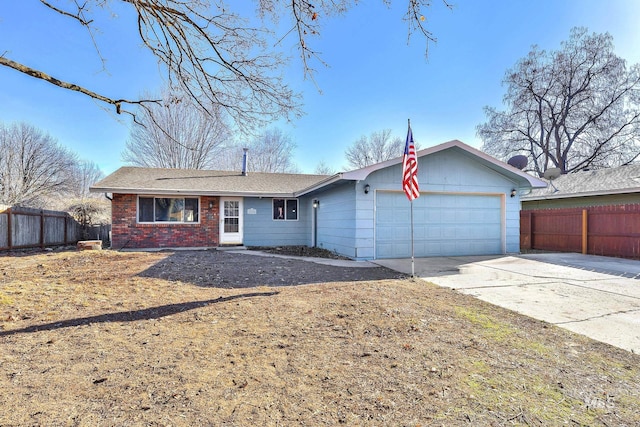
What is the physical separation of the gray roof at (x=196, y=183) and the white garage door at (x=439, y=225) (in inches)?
113

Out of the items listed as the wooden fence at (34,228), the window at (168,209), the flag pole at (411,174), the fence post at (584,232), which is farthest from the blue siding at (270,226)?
the fence post at (584,232)

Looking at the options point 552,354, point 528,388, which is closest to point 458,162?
point 552,354

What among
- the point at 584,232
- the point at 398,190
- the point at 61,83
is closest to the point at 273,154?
the point at 398,190

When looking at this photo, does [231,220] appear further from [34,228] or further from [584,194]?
[584,194]

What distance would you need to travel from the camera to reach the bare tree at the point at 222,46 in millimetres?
4633

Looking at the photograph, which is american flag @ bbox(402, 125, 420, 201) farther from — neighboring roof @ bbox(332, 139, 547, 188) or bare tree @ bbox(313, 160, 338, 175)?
bare tree @ bbox(313, 160, 338, 175)

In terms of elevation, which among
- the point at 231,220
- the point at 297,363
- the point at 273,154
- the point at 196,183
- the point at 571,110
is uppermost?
the point at 571,110

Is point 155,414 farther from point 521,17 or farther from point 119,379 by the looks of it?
point 521,17

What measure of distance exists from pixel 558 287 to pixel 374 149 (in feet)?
84.8

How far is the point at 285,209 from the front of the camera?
13633mm

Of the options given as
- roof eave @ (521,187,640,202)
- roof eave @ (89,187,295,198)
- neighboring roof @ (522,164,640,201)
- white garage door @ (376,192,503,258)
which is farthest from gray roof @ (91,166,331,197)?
neighboring roof @ (522,164,640,201)

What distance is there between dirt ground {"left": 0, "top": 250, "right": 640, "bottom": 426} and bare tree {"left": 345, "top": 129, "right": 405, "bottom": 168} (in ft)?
85.3

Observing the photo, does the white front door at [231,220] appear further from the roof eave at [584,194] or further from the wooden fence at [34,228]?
the roof eave at [584,194]

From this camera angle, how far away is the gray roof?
11.6m
